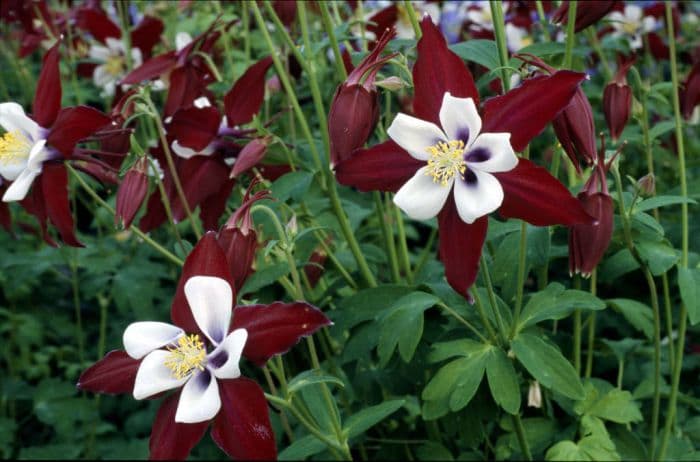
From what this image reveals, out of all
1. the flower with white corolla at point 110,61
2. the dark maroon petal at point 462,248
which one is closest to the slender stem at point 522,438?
the dark maroon petal at point 462,248

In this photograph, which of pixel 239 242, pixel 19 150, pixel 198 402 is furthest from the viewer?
pixel 19 150

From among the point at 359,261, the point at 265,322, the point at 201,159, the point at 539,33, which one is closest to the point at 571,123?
the point at 265,322

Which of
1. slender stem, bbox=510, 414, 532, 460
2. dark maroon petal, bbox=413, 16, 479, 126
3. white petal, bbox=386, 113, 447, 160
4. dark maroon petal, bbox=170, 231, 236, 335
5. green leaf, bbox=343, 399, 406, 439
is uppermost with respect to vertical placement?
dark maroon petal, bbox=413, 16, 479, 126

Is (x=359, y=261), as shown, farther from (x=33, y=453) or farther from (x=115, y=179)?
(x=33, y=453)

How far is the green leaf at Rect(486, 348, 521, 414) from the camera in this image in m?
1.36

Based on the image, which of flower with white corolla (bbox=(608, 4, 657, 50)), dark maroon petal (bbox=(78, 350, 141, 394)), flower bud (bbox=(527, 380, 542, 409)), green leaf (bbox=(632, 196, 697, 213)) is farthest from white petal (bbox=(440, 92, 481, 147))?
flower with white corolla (bbox=(608, 4, 657, 50))

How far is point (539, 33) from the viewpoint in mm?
3113

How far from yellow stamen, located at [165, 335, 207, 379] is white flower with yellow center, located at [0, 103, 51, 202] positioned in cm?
44

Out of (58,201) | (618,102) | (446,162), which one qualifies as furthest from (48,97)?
(618,102)

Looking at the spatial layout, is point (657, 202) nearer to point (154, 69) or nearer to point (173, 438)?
point (173, 438)

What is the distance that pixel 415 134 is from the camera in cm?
115

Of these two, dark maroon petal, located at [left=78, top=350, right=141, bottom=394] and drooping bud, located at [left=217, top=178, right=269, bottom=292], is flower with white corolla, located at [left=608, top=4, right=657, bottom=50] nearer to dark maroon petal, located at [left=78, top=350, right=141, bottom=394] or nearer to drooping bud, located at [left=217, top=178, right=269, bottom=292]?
drooping bud, located at [left=217, top=178, right=269, bottom=292]

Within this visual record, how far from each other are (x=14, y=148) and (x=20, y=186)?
0.07 metres

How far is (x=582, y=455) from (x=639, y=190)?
1.44 feet
